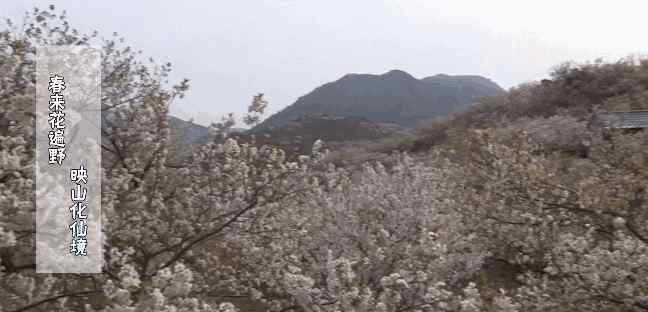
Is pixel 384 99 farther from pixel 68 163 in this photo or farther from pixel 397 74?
pixel 68 163

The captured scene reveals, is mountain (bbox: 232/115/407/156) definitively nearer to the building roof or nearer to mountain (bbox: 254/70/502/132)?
mountain (bbox: 254/70/502/132)

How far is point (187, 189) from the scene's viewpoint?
729cm

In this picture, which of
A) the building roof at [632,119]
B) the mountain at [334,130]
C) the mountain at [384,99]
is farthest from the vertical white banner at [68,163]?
the mountain at [384,99]

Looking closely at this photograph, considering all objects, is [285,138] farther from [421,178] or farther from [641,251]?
[641,251]

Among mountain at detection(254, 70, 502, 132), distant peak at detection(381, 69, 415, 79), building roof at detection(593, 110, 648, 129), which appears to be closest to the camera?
building roof at detection(593, 110, 648, 129)

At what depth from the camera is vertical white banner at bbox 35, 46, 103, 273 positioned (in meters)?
4.74

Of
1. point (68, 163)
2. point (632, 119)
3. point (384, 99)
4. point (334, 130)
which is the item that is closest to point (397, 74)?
point (384, 99)

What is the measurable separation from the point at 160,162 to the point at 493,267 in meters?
10.0

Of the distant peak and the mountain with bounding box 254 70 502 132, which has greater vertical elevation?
the distant peak

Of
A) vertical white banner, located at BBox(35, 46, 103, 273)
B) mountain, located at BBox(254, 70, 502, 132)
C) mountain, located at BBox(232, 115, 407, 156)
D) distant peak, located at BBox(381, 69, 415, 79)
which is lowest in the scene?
vertical white banner, located at BBox(35, 46, 103, 273)

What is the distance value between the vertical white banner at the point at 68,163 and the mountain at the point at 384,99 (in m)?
98.1

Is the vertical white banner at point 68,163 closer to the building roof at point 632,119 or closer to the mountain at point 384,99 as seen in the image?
the building roof at point 632,119

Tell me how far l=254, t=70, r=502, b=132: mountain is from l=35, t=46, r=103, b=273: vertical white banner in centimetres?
9813

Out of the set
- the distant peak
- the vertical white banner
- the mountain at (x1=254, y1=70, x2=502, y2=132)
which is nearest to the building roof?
the vertical white banner
